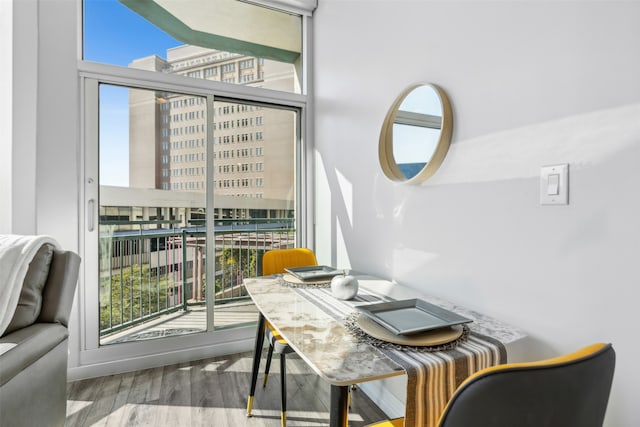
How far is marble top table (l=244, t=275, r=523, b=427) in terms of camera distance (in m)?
0.87

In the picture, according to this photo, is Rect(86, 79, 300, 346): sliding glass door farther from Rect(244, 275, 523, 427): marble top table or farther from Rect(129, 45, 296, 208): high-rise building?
Rect(244, 275, 523, 427): marble top table

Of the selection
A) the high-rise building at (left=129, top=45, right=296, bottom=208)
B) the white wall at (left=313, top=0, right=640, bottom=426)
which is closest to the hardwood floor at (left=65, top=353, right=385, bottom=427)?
the white wall at (left=313, top=0, right=640, bottom=426)

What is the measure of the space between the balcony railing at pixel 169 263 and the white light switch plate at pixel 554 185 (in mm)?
2011

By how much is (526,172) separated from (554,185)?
110 mm

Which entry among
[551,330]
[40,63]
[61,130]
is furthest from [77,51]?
[551,330]

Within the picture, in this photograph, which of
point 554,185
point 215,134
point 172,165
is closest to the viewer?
point 554,185

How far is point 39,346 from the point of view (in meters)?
1.28

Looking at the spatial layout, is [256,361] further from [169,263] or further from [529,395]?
[529,395]

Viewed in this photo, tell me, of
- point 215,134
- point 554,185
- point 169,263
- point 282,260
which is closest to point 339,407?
point 554,185

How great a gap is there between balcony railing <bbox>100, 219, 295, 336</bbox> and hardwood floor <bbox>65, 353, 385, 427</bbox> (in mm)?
427

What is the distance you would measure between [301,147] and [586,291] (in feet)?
7.31

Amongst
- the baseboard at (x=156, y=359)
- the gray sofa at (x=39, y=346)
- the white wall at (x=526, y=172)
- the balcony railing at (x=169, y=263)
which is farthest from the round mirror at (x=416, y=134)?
the baseboard at (x=156, y=359)

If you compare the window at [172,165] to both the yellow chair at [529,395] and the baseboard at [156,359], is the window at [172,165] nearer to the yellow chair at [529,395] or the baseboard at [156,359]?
the baseboard at [156,359]

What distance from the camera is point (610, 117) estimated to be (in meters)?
0.95
